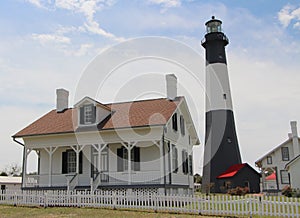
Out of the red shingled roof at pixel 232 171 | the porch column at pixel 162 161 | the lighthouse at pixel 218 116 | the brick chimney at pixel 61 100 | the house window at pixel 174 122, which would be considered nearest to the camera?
the porch column at pixel 162 161

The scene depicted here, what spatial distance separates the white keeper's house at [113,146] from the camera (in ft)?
62.1

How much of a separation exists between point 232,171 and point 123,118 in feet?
51.1

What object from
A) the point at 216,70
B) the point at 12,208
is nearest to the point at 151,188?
the point at 12,208

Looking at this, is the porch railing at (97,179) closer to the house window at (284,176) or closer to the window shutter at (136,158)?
the window shutter at (136,158)

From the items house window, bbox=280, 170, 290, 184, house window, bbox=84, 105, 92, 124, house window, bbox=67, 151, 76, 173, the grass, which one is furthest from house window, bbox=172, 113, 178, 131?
house window, bbox=280, 170, 290, 184

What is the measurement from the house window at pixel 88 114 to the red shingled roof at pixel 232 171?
15.6 m

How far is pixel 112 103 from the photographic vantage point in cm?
2373

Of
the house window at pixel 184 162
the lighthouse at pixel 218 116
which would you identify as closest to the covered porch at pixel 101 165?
the house window at pixel 184 162

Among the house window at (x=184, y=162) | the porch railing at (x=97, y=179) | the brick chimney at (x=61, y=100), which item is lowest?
the porch railing at (x=97, y=179)

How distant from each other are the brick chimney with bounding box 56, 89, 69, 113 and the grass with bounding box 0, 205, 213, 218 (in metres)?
9.33

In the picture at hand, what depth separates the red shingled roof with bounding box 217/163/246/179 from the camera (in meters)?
31.5

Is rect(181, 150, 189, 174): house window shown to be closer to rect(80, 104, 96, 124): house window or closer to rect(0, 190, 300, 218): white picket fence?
rect(80, 104, 96, 124): house window

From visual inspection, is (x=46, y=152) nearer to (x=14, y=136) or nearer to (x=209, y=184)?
(x=14, y=136)

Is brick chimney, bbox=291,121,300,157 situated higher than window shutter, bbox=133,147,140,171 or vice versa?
brick chimney, bbox=291,121,300,157
